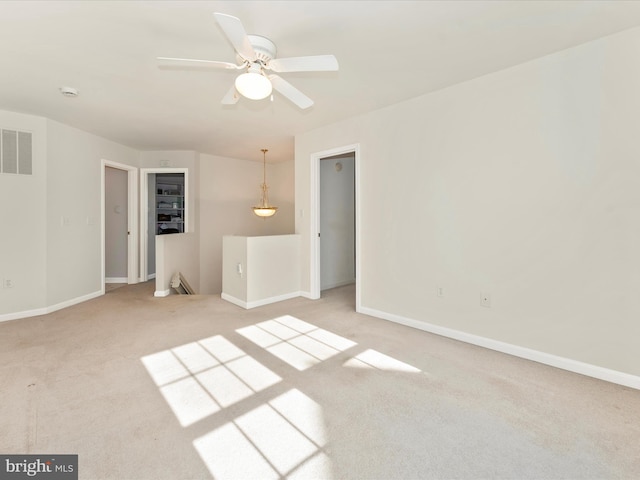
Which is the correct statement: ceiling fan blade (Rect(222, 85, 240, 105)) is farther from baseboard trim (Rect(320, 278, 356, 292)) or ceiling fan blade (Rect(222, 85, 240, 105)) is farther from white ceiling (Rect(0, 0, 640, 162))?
baseboard trim (Rect(320, 278, 356, 292))

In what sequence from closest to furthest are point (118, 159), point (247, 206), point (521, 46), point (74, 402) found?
point (74, 402) < point (521, 46) < point (118, 159) < point (247, 206)

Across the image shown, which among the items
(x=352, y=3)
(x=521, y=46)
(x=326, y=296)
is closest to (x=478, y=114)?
(x=521, y=46)

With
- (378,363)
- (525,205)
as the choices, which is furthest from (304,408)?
(525,205)

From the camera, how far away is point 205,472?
1384 mm

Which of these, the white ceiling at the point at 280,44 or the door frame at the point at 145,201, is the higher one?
the white ceiling at the point at 280,44

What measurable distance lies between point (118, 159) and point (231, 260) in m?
2.67

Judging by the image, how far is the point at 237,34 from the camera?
1.65 m

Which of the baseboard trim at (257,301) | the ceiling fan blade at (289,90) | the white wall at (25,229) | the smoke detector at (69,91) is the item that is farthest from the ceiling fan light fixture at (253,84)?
the white wall at (25,229)

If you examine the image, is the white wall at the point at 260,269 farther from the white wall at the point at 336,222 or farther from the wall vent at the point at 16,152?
the wall vent at the point at 16,152

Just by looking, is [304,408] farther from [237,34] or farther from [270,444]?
[237,34]

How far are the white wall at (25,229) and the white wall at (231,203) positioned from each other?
2.38 m

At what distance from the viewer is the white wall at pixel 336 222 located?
5.09m

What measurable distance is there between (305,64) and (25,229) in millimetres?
4030

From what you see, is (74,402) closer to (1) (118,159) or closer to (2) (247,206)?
(1) (118,159)
